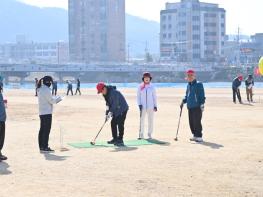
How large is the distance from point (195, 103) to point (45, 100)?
3.93m

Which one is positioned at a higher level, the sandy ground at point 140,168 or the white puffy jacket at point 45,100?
the white puffy jacket at point 45,100

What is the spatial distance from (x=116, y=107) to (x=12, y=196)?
18.9 ft

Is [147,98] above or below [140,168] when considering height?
above

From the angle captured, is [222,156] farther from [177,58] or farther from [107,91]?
[177,58]

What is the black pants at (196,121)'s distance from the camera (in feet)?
46.6

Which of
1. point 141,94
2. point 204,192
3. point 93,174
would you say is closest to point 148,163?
point 93,174

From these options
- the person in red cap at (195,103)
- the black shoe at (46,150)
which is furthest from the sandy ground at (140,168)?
the person in red cap at (195,103)

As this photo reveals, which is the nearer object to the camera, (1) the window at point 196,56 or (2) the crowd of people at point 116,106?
(2) the crowd of people at point 116,106

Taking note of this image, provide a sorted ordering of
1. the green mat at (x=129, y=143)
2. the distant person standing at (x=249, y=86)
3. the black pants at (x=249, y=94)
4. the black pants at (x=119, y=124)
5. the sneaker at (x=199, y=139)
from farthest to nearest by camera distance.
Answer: the black pants at (x=249, y=94) → the distant person standing at (x=249, y=86) → the sneaker at (x=199, y=139) → the black pants at (x=119, y=124) → the green mat at (x=129, y=143)

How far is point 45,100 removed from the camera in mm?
12523

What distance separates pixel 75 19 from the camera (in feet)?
589

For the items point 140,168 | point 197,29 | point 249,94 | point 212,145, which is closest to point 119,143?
point 212,145

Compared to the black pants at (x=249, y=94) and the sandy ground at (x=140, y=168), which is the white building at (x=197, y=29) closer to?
the black pants at (x=249, y=94)

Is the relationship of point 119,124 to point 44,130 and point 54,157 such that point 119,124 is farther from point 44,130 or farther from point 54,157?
point 54,157
